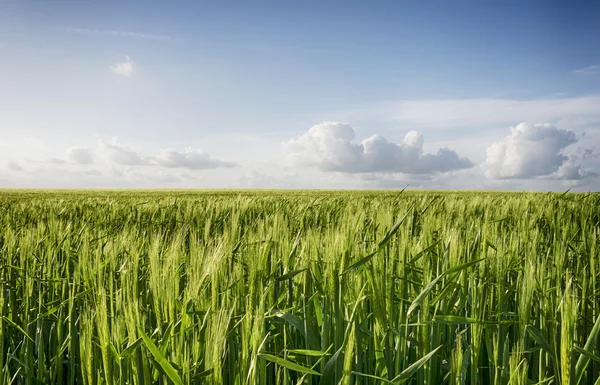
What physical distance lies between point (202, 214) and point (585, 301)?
427 centimetres

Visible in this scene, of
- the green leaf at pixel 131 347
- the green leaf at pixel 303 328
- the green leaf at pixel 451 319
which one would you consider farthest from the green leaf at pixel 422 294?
the green leaf at pixel 131 347

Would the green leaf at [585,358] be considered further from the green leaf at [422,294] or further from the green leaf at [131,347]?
the green leaf at [131,347]

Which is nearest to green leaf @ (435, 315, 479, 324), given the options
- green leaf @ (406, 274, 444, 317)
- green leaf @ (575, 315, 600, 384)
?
green leaf @ (406, 274, 444, 317)

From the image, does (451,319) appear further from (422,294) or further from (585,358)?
(585,358)

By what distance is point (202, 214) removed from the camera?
17.0 ft

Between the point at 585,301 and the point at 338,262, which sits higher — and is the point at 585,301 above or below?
below

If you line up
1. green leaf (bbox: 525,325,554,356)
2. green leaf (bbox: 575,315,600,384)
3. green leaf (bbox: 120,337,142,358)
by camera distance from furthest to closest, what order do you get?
1. green leaf (bbox: 525,325,554,356)
2. green leaf (bbox: 575,315,600,384)
3. green leaf (bbox: 120,337,142,358)

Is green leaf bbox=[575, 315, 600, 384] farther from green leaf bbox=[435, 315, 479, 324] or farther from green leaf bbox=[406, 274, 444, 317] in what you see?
green leaf bbox=[406, 274, 444, 317]

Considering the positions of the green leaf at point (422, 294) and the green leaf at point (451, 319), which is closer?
the green leaf at point (422, 294)

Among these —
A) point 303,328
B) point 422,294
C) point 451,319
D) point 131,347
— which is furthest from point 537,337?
point 131,347

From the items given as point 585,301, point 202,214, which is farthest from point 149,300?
point 202,214

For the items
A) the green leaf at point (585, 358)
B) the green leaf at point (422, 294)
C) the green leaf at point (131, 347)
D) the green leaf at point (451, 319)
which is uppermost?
the green leaf at point (422, 294)

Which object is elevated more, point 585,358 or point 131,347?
point 131,347

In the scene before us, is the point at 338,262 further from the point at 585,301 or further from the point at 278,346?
the point at 585,301
